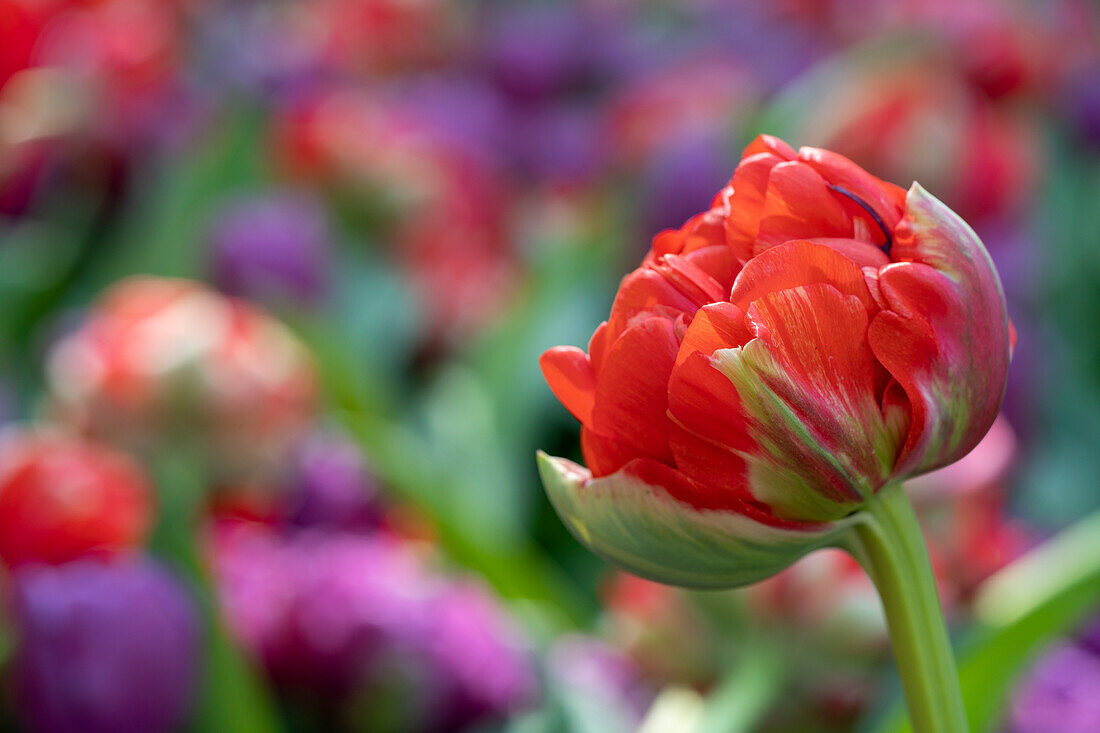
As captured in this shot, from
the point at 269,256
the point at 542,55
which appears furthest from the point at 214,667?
the point at 542,55

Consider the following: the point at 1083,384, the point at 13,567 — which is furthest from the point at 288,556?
the point at 1083,384

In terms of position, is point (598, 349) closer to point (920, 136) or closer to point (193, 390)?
point (193, 390)

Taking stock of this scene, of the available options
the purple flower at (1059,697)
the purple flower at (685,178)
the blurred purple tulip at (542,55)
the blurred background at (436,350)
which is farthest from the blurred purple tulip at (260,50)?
the purple flower at (1059,697)

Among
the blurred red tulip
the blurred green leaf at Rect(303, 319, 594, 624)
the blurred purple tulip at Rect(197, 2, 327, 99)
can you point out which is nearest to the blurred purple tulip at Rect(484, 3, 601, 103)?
the blurred purple tulip at Rect(197, 2, 327, 99)

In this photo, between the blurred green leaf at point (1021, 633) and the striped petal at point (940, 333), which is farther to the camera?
the blurred green leaf at point (1021, 633)

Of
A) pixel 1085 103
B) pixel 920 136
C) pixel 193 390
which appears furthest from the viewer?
pixel 1085 103

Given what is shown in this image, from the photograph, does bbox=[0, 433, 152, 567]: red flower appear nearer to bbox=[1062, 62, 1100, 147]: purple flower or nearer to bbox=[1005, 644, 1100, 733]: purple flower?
bbox=[1005, 644, 1100, 733]: purple flower

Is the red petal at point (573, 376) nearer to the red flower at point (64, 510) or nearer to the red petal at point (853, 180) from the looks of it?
the red petal at point (853, 180)
